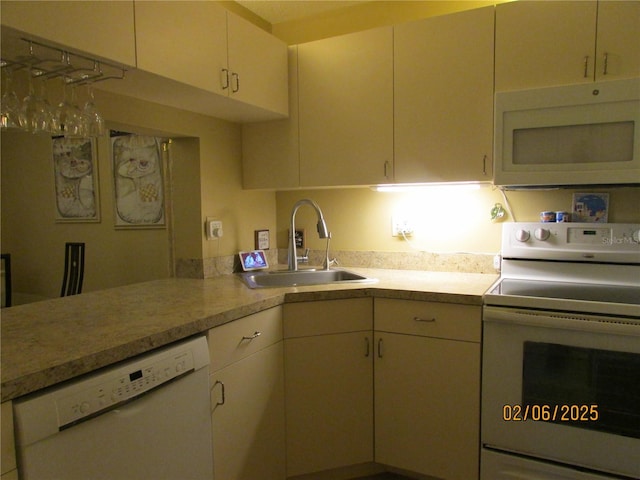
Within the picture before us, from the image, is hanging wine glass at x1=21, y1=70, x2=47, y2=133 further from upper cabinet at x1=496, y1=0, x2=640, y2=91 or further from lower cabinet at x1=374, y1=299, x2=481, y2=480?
upper cabinet at x1=496, y1=0, x2=640, y2=91

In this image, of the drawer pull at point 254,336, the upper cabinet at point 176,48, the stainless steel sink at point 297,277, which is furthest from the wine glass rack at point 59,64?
the stainless steel sink at point 297,277

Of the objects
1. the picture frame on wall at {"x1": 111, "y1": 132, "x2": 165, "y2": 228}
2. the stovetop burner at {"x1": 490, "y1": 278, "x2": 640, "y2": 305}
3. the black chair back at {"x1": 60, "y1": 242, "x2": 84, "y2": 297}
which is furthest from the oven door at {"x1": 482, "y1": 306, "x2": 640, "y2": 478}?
the black chair back at {"x1": 60, "y1": 242, "x2": 84, "y2": 297}

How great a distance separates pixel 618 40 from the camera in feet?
5.48

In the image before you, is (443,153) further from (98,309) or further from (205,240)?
(98,309)

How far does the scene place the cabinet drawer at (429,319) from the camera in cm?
173

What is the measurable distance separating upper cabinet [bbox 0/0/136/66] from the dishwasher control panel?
95 centimetres

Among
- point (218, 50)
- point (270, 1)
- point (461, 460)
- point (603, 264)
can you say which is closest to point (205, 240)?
point (218, 50)

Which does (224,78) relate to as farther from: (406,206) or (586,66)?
(586,66)

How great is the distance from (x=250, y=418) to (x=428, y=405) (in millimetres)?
740

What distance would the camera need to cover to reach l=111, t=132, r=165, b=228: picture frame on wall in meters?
2.98

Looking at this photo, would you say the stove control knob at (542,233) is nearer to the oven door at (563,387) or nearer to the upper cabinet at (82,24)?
the oven door at (563,387)

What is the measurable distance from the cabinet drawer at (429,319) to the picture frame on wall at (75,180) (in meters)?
2.66

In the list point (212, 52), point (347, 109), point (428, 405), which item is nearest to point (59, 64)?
point (212, 52)
